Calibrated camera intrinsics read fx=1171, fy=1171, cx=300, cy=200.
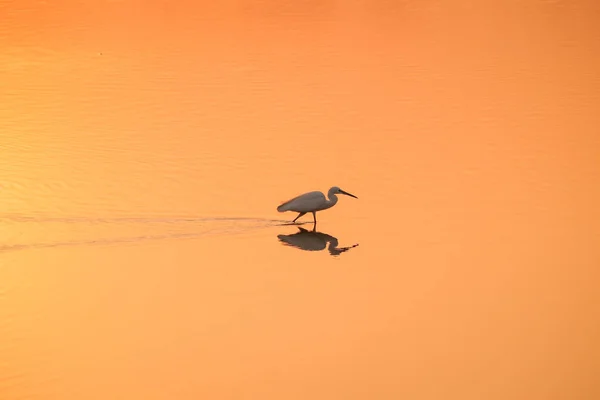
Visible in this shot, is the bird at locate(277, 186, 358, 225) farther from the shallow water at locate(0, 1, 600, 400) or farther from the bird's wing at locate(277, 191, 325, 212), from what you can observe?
the shallow water at locate(0, 1, 600, 400)

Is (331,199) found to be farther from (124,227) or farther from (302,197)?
(124,227)

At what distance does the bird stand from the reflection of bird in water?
21cm

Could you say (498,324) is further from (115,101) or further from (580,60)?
(580,60)

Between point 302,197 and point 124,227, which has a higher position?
point 302,197

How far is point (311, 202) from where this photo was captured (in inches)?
397

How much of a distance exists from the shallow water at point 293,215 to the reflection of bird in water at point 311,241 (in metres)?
0.03

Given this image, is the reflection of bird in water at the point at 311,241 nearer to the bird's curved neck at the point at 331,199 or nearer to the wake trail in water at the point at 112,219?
the bird's curved neck at the point at 331,199

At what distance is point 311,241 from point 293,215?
72 cm

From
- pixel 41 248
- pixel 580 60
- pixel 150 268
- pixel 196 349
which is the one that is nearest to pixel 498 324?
pixel 196 349

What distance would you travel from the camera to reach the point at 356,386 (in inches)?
281

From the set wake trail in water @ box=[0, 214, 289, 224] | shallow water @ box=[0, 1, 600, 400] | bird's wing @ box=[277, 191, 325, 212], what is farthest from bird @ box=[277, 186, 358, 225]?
wake trail in water @ box=[0, 214, 289, 224]

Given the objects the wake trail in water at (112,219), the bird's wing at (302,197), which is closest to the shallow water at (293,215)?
the wake trail in water at (112,219)

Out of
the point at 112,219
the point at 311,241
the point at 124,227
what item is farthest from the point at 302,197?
the point at 112,219

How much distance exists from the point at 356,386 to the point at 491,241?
2880 mm
